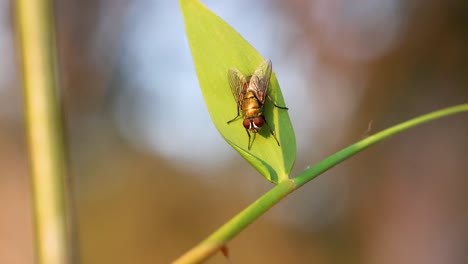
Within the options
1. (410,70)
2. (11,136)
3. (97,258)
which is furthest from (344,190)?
(11,136)

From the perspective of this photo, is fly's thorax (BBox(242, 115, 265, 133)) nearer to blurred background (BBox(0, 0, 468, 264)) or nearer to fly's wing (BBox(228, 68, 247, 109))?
fly's wing (BBox(228, 68, 247, 109))

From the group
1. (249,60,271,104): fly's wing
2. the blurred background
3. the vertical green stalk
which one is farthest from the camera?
the blurred background

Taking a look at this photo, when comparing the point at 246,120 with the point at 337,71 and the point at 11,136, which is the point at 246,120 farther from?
the point at 11,136

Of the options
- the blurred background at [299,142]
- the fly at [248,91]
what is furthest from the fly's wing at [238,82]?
the blurred background at [299,142]

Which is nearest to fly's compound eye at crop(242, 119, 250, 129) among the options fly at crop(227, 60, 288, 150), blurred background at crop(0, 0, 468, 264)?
fly at crop(227, 60, 288, 150)

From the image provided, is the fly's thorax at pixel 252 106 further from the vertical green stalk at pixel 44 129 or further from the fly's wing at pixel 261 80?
the vertical green stalk at pixel 44 129

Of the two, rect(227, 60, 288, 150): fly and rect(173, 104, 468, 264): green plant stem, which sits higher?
rect(227, 60, 288, 150): fly
